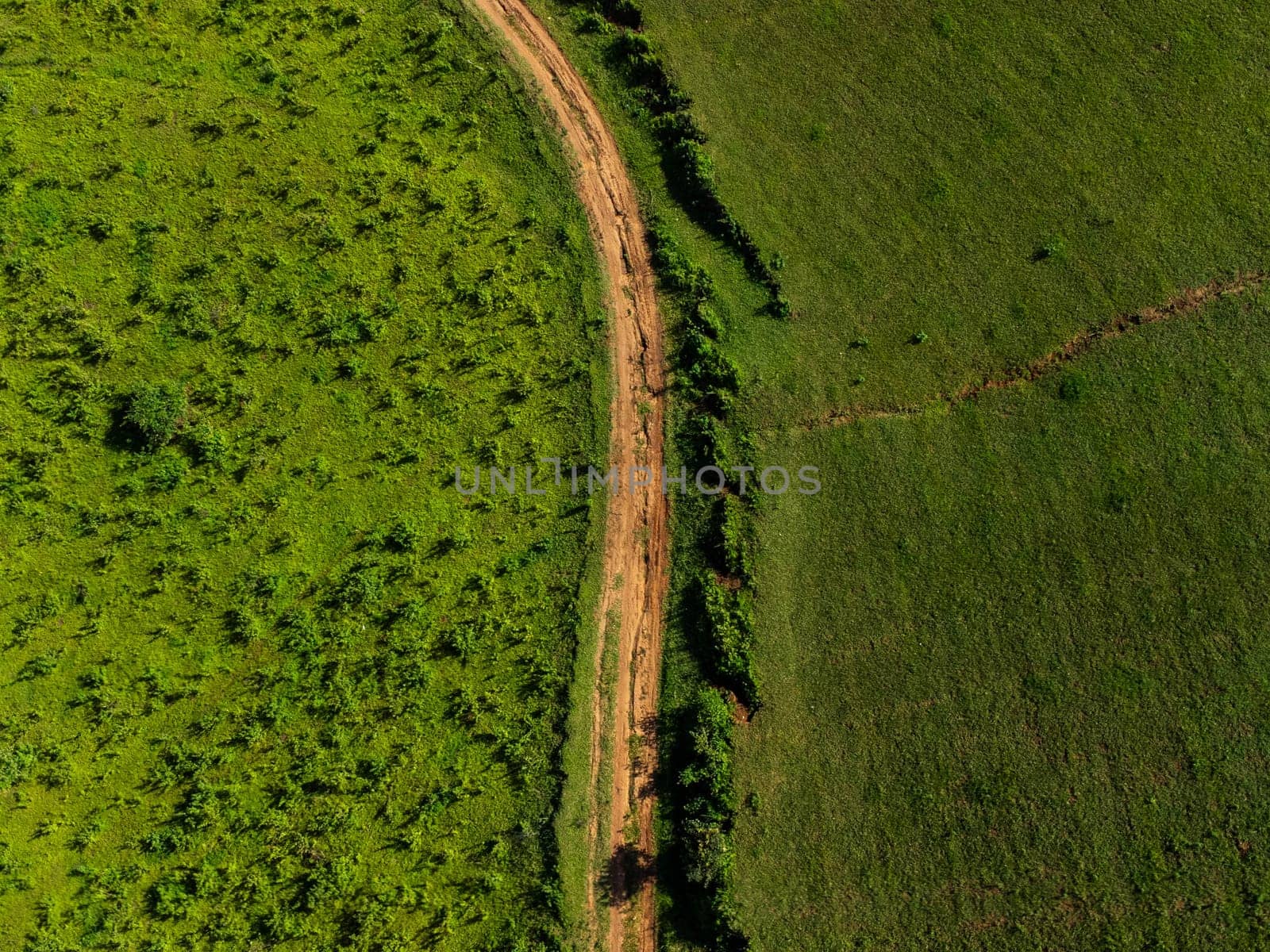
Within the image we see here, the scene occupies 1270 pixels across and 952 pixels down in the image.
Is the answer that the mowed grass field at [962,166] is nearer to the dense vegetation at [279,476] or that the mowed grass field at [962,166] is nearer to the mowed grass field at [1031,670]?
the mowed grass field at [1031,670]

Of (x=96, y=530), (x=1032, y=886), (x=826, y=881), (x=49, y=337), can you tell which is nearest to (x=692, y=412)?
(x=826, y=881)

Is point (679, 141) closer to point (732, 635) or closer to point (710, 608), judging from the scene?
point (710, 608)

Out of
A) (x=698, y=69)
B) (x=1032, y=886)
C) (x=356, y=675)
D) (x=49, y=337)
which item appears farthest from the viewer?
(x=698, y=69)

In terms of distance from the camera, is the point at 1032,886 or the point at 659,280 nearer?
the point at 1032,886

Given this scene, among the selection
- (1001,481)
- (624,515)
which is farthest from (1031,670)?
(624,515)

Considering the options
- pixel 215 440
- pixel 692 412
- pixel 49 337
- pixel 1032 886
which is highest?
pixel 49 337

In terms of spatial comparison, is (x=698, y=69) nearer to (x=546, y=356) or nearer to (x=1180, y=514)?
(x=546, y=356)

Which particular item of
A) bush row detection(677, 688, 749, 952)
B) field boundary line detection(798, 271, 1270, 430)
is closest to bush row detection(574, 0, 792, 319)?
field boundary line detection(798, 271, 1270, 430)

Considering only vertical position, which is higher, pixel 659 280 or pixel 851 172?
pixel 851 172
